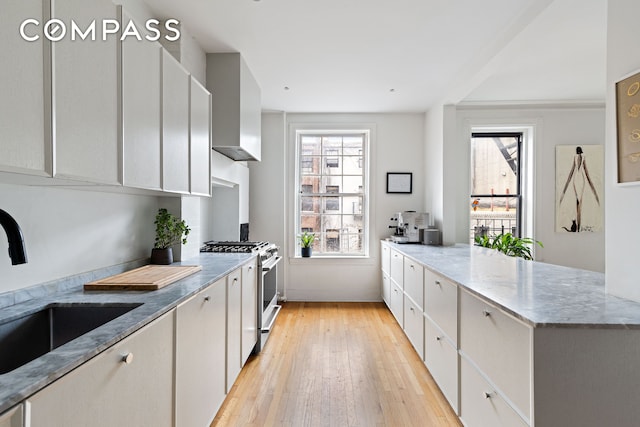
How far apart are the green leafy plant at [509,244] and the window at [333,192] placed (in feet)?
5.20

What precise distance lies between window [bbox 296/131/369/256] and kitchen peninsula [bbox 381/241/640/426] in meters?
2.60

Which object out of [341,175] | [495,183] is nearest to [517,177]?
[495,183]

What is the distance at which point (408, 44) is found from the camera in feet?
9.18

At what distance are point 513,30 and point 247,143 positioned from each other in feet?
7.47

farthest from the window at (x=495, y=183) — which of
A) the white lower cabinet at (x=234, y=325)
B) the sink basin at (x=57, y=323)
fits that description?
the sink basin at (x=57, y=323)

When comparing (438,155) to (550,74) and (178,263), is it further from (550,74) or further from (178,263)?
(178,263)

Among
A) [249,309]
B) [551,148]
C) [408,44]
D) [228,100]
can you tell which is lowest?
[249,309]

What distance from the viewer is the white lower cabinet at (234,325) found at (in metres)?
2.19

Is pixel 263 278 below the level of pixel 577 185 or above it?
below

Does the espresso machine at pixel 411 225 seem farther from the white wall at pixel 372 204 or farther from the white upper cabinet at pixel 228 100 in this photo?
the white upper cabinet at pixel 228 100

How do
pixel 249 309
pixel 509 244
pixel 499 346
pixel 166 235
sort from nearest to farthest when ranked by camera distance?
pixel 499 346 < pixel 166 235 < pixel 249 309 < pixel 509 244

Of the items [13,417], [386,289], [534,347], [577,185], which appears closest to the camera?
[13,417]

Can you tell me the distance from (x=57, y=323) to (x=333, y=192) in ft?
12.7

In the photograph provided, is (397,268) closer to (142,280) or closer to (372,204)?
(372,204)
